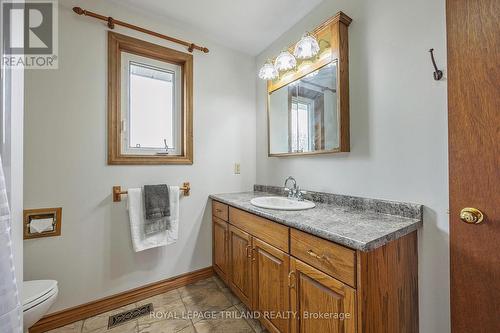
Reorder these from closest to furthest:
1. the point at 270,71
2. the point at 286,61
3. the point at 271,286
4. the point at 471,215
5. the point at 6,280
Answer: the point at 6,280
the point at 471,215
the point at 271,286
the point at 286,61
the point at 270,71

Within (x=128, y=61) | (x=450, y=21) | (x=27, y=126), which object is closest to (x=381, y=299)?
(x=450, y=21)

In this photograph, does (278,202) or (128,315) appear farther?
(278,202)

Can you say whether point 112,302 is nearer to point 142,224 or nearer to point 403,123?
point 142,224

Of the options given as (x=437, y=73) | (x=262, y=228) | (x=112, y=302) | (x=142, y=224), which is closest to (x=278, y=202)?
(x=262, y=228)

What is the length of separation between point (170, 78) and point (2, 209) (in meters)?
1.83

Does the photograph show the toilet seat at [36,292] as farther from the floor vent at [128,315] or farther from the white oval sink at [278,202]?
the white oval sink at [278,202]

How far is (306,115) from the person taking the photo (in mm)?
1767

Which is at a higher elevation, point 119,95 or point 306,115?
point 119,95

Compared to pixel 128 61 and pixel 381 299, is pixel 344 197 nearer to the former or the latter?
pixel 381 299

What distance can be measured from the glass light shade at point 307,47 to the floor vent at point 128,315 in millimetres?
2306

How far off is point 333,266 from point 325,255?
5cm

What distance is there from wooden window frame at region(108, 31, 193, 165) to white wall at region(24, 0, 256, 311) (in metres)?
0.05

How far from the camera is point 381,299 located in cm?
92

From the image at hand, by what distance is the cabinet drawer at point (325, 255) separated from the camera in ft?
2.87
